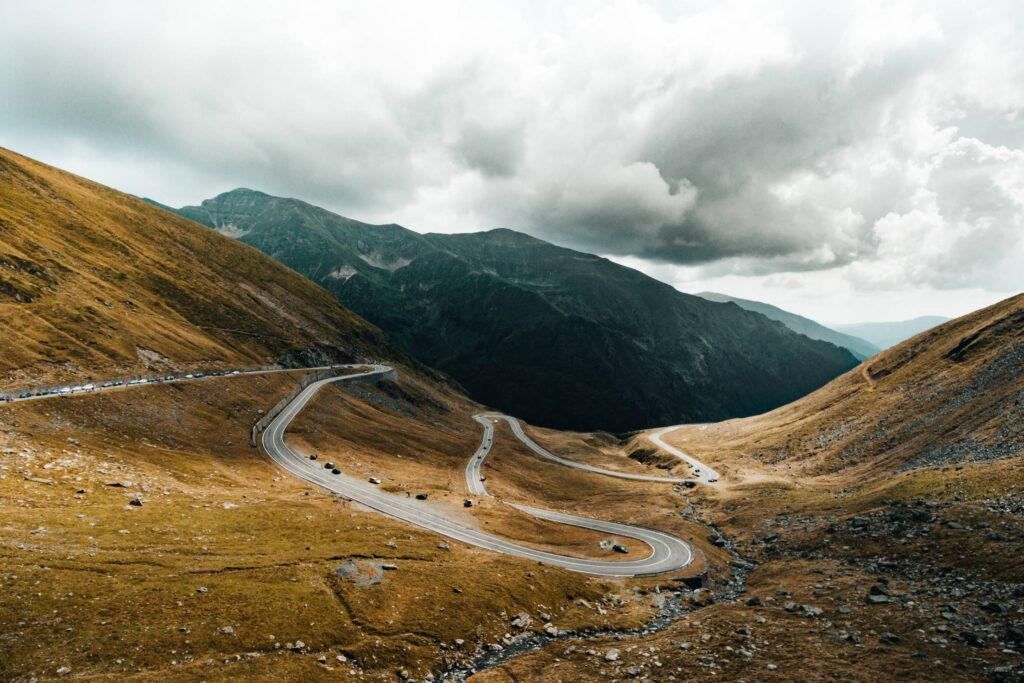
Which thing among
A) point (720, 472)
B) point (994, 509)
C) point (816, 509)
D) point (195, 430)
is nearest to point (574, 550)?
point (816, 509)

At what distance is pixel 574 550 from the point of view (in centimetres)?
7362

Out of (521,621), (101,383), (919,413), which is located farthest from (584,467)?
(101,383)

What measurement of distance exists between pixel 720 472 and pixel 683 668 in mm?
118691

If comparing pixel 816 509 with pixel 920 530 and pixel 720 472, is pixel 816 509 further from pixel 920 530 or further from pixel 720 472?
pixel 720 472

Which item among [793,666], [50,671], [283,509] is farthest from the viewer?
[283,509]

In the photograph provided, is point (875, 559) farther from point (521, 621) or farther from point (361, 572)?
point (361, 572)

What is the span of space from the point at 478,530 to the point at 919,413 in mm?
134874

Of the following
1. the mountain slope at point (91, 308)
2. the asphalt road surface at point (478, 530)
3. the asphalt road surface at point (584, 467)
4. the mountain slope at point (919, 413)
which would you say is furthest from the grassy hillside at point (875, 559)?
the mountain slope at point (91, 308)

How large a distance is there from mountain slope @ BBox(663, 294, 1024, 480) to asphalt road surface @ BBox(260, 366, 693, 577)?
60.9m

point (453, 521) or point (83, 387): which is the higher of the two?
point (83, 387)

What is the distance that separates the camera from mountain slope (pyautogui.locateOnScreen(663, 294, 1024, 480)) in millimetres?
98312

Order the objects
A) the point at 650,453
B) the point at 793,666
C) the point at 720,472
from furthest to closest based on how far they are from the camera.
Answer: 1. the point at 650,453
2. the point at 720,472
3. the point at 793,666

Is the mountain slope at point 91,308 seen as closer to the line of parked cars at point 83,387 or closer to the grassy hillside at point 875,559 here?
the line of parked cars at point 83,387

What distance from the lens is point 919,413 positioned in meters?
129
